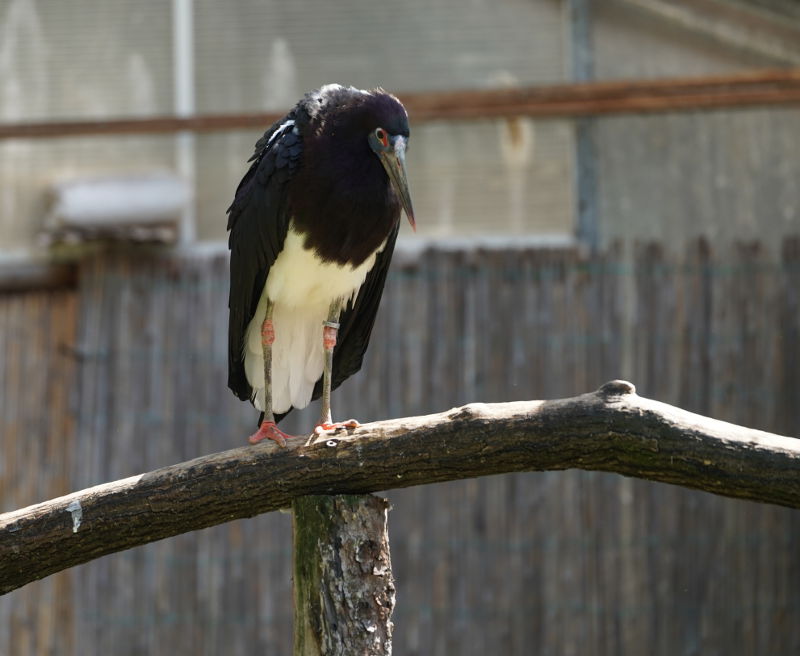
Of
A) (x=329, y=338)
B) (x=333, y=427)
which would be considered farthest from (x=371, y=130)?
(x=333, y=427)

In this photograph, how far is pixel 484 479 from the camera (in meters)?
5.51

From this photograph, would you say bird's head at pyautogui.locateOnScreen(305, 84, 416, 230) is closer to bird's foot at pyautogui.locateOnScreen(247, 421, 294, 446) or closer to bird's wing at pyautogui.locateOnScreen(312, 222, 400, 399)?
bird's wing at pyautogui.locateOnScreen(312, 222, 400, 399)

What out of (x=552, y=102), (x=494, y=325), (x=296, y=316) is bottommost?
(x=494, y=325)

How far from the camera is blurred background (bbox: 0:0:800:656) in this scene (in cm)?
552

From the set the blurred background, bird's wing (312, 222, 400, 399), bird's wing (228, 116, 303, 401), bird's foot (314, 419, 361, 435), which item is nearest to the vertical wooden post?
bird's foot (314, 419, 361, 435)

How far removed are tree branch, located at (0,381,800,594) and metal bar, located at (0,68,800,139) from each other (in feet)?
9.90

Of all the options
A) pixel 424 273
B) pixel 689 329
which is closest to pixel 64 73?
pixel 424 273

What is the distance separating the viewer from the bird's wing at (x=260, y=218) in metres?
3.75

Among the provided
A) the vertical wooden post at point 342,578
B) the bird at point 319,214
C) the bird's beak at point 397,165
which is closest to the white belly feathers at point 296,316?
the bird at point 319,214

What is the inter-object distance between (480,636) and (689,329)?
169 centimetres

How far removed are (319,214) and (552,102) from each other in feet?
8.25

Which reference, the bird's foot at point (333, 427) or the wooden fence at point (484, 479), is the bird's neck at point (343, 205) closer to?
the bird's foot at point (333, 427)

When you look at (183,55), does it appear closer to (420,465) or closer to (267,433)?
(267,433)

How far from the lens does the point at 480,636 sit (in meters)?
5.49
